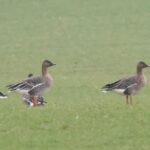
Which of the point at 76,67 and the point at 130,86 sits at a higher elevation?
the point at 76,67

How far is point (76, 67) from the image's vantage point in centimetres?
3212

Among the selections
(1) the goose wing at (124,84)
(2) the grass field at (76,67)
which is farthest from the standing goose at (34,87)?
(1) the goose wing at (124,84)

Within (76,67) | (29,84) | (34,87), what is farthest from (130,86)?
(76,67)

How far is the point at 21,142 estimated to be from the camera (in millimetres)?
13062

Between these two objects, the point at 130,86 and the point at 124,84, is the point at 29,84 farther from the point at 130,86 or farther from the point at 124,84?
the point at 130,86

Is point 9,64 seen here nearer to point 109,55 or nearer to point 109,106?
point 109,55

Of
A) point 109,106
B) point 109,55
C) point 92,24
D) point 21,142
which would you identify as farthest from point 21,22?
point 21,142

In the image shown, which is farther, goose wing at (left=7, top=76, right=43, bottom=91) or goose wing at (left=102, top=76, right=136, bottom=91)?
goose wing at (left=7, top=76, right=43, bottom=91)

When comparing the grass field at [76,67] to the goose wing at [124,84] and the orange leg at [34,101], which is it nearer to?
the orange leg at [34,101]

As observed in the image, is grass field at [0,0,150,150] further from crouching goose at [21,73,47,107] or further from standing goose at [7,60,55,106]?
standing goose at [7,60,55,106]

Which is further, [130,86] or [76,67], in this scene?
[76,67]

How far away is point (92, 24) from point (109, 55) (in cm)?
809

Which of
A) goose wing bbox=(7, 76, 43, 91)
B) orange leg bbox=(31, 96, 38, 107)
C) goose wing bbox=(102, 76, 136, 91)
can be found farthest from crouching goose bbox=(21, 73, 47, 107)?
goose wing bbox=(102, 76, 136, 91)

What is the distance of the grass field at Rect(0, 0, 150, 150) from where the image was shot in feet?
43.9
